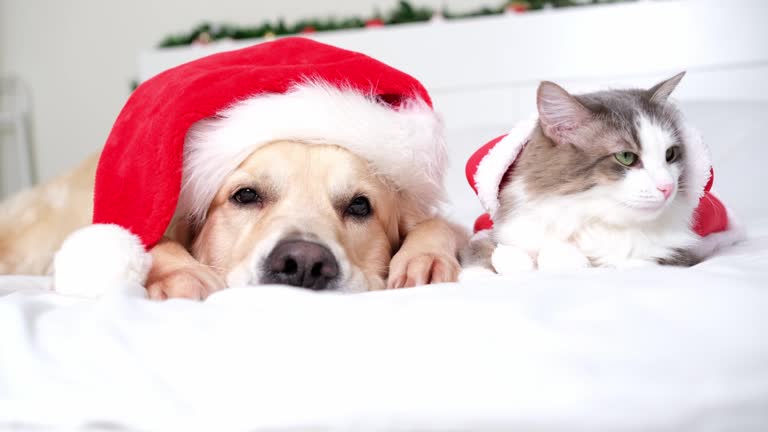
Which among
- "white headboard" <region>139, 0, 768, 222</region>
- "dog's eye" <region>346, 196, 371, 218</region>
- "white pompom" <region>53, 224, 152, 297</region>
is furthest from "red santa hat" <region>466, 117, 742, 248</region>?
"white headboard" <region>139, 0, 768, 222</region>

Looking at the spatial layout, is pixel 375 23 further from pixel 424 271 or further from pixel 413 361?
pixel 413 361

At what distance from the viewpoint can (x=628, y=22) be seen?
12.2 feet

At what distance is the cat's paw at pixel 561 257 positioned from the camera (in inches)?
53.5

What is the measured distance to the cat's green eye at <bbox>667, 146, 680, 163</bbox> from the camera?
1.40 meters

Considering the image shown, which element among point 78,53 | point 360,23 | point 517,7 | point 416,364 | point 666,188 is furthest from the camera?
point 78,53

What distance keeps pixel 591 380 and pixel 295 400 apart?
0.37 m

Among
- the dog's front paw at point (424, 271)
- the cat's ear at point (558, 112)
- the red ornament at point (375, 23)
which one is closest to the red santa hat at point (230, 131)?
the dog's front paw at point (424, 271)

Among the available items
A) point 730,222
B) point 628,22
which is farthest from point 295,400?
point 628,22

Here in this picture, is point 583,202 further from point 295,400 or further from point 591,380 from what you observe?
point 295,400

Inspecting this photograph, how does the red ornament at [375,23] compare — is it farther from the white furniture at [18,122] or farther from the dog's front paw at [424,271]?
the white furniture at [18,122]

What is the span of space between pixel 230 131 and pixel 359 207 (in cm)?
37

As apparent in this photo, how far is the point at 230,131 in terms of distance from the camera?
5.45 feet

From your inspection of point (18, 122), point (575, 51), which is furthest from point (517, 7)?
point (18, 122)

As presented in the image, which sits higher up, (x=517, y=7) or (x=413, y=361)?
(x=517, y=7)
